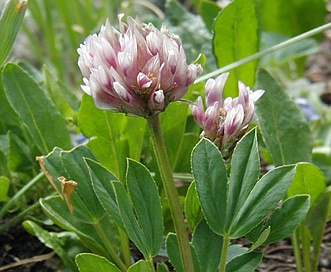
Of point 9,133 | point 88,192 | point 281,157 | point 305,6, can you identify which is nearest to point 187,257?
point 88,192

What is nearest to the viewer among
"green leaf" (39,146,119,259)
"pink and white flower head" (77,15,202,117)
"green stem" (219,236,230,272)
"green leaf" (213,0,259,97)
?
"pink and white flower head" (77,15,202,117)

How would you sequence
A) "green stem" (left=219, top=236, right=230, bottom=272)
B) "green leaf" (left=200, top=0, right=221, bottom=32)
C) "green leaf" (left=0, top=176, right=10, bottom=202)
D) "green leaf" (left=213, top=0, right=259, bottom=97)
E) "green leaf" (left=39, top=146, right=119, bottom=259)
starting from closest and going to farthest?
"green stem" (left=219, top=236, right=230, bottom=272) < "green leaf" (left=39, top=146, right=119, bottom=259) < "green leaf" (left=0, top=176, right=10, bottom=202) < "green leaf" (left=213, top=0, right=259, bottom=97) < "green leaf" (left=200, top=0, right=221, bottom=32)

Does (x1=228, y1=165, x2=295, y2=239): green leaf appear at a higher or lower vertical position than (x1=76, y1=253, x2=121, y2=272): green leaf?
higher

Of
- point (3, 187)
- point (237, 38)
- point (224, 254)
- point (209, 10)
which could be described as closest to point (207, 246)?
point (224, 254)

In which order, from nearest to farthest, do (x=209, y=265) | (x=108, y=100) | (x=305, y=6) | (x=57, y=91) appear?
(x=108, y=100) < (x=209, y=265) < (x=57, y=91) < (x=305, y=6)

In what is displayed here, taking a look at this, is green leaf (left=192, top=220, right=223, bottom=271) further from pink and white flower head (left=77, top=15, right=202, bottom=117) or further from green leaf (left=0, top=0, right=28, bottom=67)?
green leaf (left=0, top=0, right=28, bottom=67)

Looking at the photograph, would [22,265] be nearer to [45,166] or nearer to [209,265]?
[45,166]

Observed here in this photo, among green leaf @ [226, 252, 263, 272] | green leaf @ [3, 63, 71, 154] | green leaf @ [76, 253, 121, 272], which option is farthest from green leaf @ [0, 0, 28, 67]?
green leaf @ [226, 252, 263, 272]
